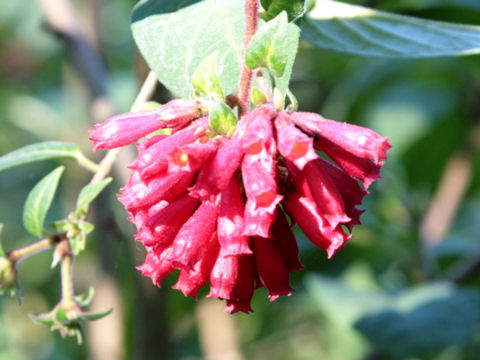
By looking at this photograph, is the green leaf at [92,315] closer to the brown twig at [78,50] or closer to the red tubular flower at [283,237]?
the red tubular flower at [283,237]

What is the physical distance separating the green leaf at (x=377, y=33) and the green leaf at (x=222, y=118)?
0.49 meters

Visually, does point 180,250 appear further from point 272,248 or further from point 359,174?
point 359,174

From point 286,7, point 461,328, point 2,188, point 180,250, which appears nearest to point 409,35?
point 286,7

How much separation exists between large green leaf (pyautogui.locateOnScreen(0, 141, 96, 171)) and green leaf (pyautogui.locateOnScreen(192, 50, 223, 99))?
1.52 feet

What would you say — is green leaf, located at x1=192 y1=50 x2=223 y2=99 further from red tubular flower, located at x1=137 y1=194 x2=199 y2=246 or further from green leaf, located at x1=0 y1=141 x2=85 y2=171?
green leaf, located at x1=0 y1=141 x2=85 y2=171

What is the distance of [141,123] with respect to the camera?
1.13m

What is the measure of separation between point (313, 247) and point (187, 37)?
1.64 m

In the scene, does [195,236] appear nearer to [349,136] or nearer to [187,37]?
[349,136]

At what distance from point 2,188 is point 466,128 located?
8.39 ft

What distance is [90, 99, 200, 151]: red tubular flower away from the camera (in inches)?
→ 43.3

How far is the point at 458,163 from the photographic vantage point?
3.00 meters

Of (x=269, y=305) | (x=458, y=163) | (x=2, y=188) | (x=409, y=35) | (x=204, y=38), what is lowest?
(x=269, y=305)

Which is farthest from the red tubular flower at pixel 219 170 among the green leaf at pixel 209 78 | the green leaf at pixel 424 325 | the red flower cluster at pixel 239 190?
the green leaf at pixel 424 325

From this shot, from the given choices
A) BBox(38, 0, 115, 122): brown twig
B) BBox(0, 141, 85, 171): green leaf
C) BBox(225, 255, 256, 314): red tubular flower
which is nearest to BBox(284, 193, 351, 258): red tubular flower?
BBox(225, 255, 256, 314): red tubular flower
